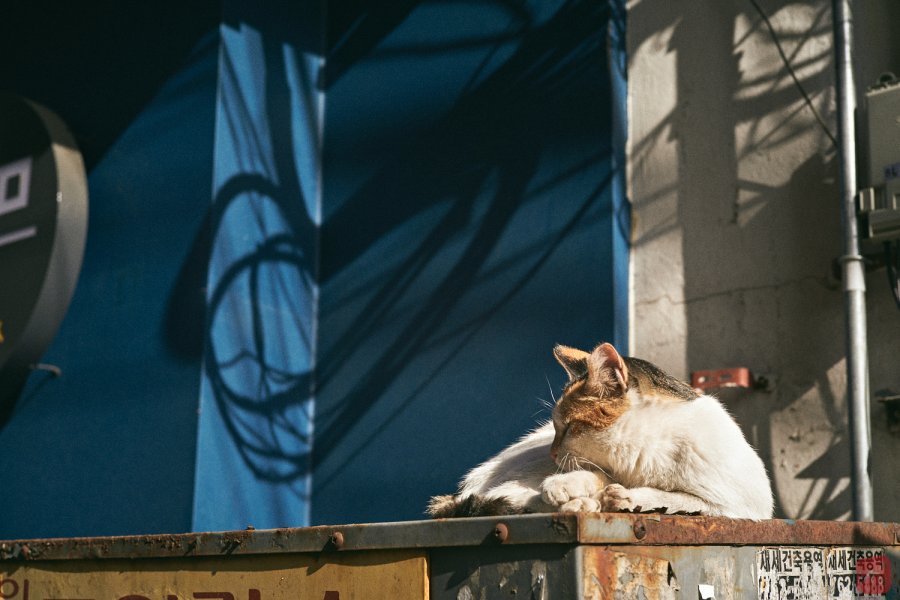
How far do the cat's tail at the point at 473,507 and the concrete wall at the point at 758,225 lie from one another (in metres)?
2.14

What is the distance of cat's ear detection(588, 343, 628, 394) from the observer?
2.20 m

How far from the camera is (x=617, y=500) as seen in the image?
6.27 ft

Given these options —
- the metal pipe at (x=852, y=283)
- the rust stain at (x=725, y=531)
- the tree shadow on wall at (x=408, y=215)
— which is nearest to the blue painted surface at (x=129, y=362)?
the tree shadow on wall at (x=408, y=215)

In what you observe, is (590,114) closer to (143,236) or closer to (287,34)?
(287,34)

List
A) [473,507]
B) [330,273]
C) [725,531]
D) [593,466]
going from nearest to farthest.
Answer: [725,531] < [473,507] < [593,466] < [330,273]

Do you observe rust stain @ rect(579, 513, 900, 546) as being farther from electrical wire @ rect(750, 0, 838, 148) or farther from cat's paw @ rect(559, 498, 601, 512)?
electrical wire @ rect(750, 0, 838, 148)

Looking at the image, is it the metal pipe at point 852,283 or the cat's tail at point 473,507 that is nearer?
the cat's tail at point 473,507

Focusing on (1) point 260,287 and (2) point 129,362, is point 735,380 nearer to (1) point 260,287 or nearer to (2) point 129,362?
(1) point 260,287

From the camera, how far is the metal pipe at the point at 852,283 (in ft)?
11.8

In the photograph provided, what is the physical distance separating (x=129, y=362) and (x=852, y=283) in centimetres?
335

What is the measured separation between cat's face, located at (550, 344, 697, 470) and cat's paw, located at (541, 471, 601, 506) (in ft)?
0.44

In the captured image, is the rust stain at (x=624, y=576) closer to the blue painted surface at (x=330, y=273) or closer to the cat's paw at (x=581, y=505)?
the cat's paw at (x=581, y=505)

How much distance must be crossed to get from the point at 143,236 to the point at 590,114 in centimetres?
234

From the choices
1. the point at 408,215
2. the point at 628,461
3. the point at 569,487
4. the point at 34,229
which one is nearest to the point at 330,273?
the point at 408,215
